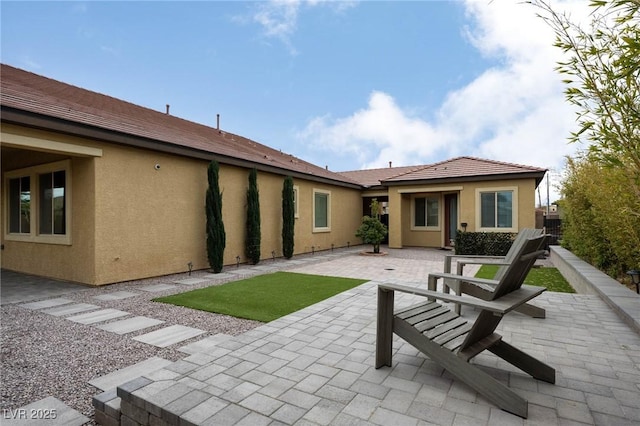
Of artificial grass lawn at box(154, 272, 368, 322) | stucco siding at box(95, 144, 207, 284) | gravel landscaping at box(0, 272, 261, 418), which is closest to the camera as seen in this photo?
gravel landscaping at box(0, 272, 261, 418)

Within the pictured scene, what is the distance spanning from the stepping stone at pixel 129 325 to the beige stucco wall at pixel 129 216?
291 centimetres

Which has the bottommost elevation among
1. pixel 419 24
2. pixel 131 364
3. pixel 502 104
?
pixel 131 364

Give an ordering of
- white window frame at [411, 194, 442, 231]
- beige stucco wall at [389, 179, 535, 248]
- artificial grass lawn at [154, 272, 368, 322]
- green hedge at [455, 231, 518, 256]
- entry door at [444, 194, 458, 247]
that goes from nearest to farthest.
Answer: artificial grass lawn at [154, 272, 368, 322], green hedge at [455, 231, 518, 256], beige stucco wall at [389, 179, 535, 248], entry door at [444, 194, 458, 247], white window frame at [411, 194, 442, 231]

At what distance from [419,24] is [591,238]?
25.5ft

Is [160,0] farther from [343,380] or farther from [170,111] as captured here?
[343,380]

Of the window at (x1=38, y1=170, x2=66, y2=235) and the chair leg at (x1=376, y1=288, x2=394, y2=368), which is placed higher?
the window at (x1=38, y1=170, x2=66, y2=235)

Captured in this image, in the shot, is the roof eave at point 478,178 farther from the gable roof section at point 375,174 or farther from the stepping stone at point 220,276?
the stepping stone at point 220,276

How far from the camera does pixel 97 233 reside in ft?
22.4

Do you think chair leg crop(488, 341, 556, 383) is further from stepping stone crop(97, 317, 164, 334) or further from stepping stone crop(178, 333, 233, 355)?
stepping stone crop(97, 317, 164, 334)

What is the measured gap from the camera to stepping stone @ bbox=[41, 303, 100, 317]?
16.5ft

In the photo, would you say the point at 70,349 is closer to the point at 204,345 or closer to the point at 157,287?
the point at 204,345

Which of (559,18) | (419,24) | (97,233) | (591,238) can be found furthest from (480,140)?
(97,233)

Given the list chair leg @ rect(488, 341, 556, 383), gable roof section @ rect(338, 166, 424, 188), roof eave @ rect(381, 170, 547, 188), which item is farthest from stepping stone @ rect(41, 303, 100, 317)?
gable roof section @ rect(338, 166, 424, 188)

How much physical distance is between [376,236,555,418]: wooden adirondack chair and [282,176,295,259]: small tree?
903cm
